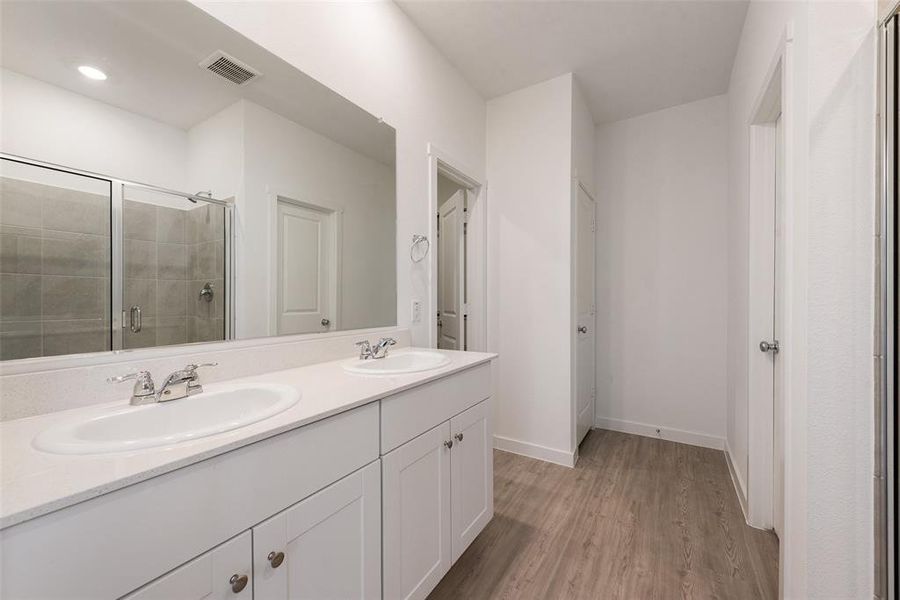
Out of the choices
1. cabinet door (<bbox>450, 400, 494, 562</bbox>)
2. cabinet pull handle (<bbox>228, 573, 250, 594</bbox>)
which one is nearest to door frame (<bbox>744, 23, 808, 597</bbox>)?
cabinet door (<bbox>450, 400, 494, 562</bbox>)

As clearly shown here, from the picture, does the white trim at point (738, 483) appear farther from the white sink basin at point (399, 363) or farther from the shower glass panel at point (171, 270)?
the shower glass panel at point (171, 270)

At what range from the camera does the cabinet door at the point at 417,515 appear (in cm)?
113

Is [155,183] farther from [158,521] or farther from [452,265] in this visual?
[452,265]

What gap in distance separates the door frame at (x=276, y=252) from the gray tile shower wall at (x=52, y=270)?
0.47 meters

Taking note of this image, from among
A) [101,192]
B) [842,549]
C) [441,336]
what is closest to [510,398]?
[441,336]

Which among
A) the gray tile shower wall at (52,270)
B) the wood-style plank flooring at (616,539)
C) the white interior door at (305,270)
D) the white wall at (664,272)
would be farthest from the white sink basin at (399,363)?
the white wall at (664,272)

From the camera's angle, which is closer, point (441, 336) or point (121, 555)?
point (121, 555)

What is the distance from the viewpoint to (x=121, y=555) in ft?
1.94

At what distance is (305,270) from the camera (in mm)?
1514

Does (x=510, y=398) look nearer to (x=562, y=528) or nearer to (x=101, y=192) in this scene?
(x=562, y=528)

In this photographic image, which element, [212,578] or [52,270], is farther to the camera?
[52,270]

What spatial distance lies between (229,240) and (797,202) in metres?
1.85

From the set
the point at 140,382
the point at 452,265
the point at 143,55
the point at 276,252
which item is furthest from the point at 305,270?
the point at 452,265

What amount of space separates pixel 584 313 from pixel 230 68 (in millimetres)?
2590
